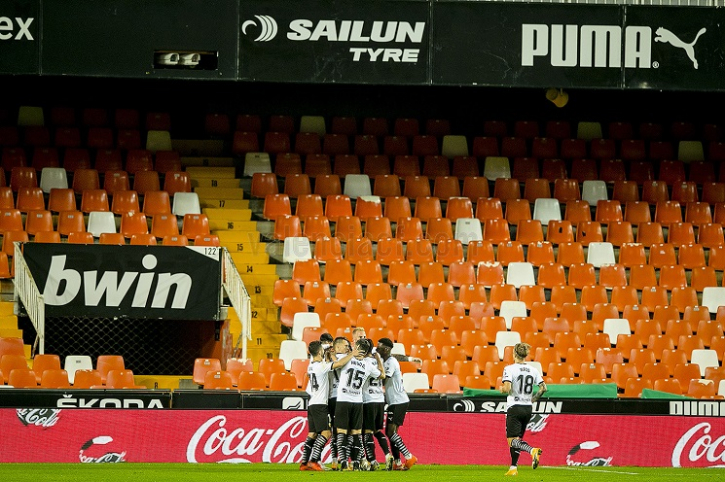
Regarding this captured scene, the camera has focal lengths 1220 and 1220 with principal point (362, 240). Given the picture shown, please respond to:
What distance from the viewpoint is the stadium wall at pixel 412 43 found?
63.3 feet

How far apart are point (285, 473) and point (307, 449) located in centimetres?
46

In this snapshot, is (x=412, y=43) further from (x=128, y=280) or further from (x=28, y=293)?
(x=28, y=293)

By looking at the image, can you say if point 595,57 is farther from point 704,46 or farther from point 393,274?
point 393,274

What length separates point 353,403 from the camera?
12633 millimetres

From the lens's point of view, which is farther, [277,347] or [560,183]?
[560,183]

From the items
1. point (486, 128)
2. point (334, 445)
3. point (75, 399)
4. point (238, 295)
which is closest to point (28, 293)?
point (238, 295)

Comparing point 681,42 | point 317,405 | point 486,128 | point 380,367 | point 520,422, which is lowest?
point 520,422

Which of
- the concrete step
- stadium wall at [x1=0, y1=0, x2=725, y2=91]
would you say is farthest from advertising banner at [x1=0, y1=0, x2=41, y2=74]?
the concrete step

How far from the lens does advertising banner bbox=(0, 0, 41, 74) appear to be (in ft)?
62.5

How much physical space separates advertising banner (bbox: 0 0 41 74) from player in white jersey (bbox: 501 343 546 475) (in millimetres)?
10190

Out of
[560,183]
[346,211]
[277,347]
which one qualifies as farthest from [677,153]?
[277,347]

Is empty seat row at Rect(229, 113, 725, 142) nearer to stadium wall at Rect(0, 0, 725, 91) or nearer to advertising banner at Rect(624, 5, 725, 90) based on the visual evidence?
stadium wall at Rect(0, 0, 725, 91)

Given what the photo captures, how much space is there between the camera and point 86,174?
20.1 metres

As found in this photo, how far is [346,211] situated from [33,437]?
25.7ft
